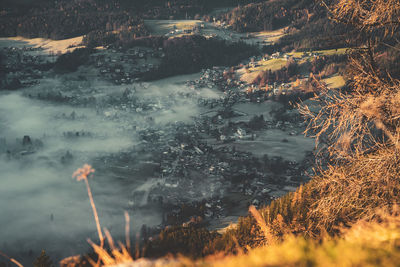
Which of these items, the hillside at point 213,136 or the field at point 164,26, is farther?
the field at point 164,26

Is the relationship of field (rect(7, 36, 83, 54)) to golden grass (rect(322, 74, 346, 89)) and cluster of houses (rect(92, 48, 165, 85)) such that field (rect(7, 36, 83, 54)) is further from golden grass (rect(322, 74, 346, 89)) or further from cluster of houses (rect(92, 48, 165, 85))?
golden grass (rect(322, 74, 346, 89))

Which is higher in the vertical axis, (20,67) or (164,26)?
(164,26)

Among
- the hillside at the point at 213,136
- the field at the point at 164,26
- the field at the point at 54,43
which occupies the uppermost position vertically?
the field at the point at 164,26

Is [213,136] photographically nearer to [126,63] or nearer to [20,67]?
[126,63]

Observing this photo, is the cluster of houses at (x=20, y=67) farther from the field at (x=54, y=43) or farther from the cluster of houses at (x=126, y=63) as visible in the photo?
the cluster of houses at (x=126, y=63)

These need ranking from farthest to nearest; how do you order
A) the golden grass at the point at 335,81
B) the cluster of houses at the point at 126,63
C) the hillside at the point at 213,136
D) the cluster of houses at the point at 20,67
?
1. the cluster of houses at the point at 20,67
2. the cluster of houses at the point at 126,63
3. the golden grass at the point at 335,81
4. the hillside at the point at 213,136

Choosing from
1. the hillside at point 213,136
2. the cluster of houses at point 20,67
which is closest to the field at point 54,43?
the hillside at point 213,136

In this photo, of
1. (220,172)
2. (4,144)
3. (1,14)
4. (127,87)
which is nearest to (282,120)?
(220,172)

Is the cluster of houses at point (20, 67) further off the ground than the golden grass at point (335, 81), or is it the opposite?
the cluster of houses at point (20, 67)

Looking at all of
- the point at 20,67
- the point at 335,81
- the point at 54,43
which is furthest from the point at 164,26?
the point at 335,81

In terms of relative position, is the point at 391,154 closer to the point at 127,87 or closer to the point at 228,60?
the point at 127,87

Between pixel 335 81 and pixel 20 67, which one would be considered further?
pixel 20 67

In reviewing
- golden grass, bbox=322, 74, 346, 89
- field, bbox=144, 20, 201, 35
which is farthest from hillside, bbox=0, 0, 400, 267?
field, bbox=144, 20, 201, 35
